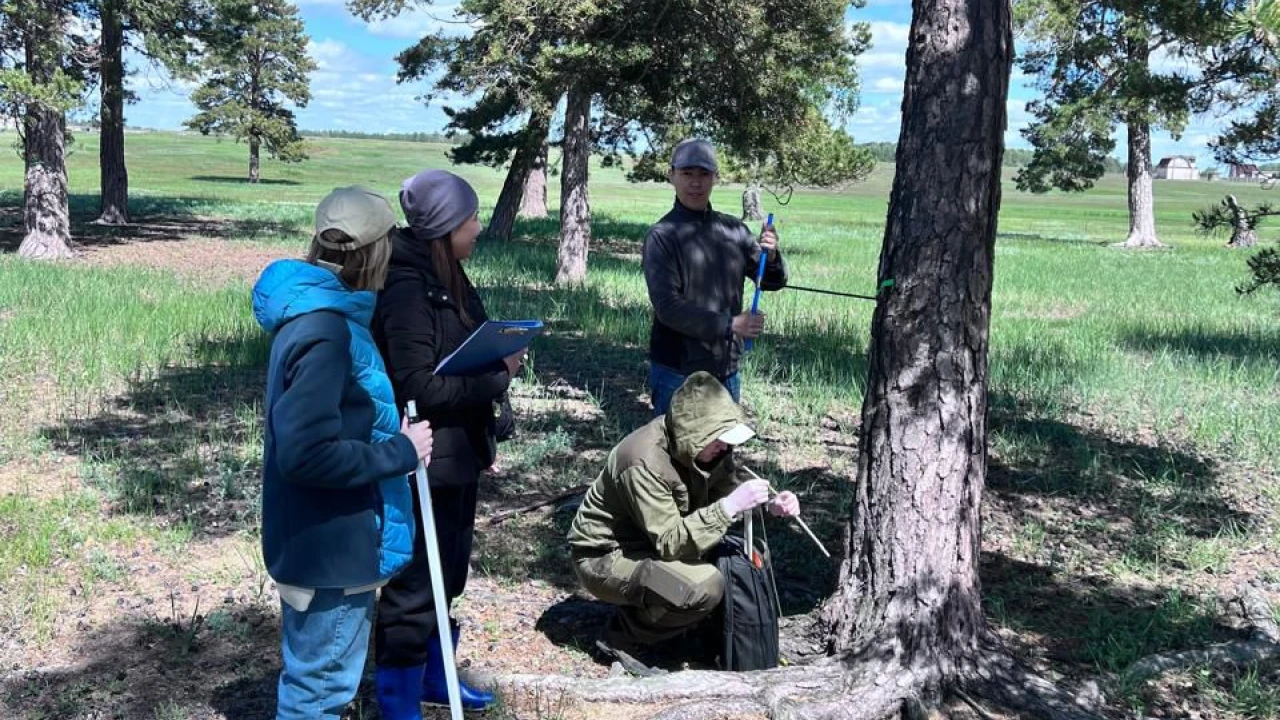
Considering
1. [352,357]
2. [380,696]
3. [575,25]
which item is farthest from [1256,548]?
[575,25]

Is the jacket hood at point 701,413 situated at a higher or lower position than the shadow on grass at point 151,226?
lower

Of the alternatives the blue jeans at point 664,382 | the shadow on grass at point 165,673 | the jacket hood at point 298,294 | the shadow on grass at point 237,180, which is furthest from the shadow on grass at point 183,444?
the shadow on grass at point 237,180

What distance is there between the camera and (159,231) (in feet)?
70.2

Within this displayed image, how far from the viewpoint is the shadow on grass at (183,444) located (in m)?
5.45

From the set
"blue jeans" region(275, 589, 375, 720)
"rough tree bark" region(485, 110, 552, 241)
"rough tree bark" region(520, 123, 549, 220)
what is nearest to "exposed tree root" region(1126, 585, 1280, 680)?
"blue jeans" region(275, 589, 375, 720)

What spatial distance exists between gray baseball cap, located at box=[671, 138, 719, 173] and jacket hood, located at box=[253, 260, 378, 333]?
7.51 feet

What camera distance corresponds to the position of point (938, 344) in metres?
3.71

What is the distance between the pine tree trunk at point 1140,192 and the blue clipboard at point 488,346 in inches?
1207

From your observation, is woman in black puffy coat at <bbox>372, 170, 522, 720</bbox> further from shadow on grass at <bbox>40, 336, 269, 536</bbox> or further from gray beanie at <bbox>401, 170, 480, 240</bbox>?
shadow on grass at <bbox>40, 336, 269, 536</bbox>

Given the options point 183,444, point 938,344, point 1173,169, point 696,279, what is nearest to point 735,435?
point 938,344

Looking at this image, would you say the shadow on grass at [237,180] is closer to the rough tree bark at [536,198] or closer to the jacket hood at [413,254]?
the rough tree bark at [536,198]

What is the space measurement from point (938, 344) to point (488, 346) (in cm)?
163

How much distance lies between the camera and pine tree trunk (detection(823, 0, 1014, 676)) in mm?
3662

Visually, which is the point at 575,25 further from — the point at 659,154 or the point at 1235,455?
the point at 1235,455
